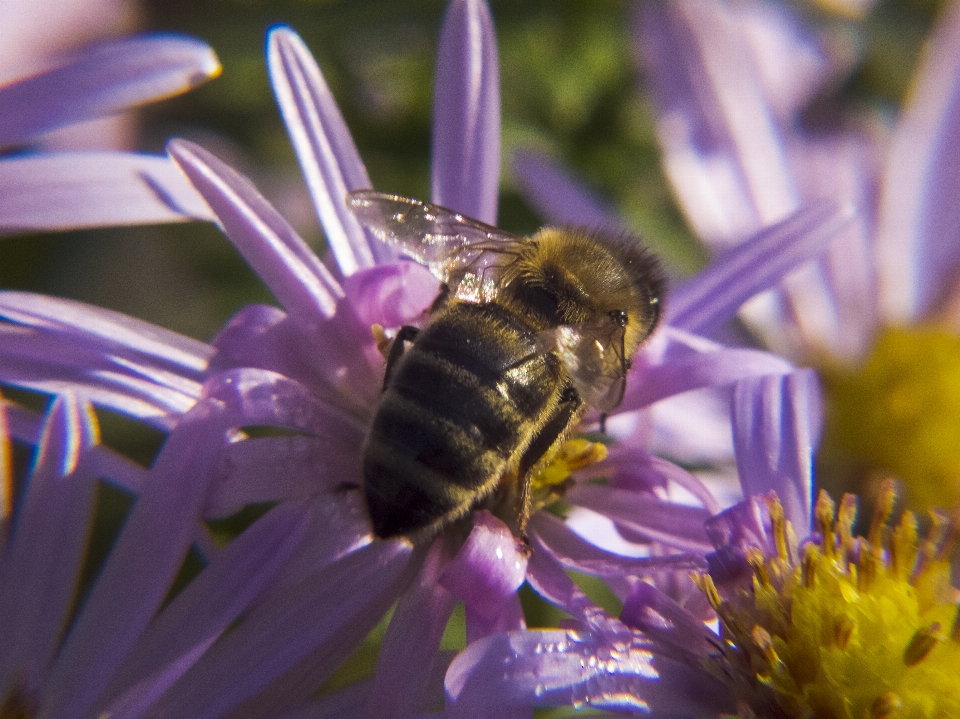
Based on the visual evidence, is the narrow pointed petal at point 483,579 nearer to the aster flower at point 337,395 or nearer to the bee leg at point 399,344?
the aster flower at point 337,395

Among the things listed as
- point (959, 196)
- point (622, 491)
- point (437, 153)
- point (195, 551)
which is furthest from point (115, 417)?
point (959, 196)

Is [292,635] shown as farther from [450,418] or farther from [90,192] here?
[90,192]

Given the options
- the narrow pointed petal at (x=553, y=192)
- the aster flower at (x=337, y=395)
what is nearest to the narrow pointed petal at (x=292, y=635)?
the aster flower at (x=337, y=395)

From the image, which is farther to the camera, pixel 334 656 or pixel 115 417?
→ pixel 115 417

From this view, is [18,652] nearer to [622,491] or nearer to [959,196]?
[622,491]

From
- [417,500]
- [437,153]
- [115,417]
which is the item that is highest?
[437,153]
